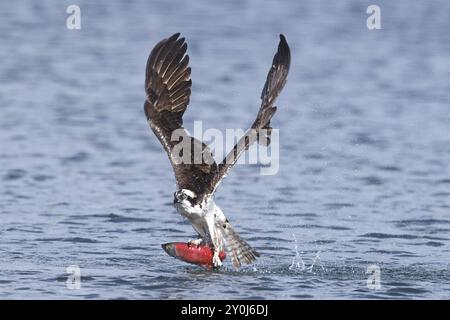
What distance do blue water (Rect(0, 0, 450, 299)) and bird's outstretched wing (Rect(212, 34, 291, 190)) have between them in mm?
1348

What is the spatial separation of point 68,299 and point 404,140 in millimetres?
11861

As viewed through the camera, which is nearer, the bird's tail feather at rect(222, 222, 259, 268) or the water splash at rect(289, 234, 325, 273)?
the bird's tail feather at rect(222, 222, 259, 268)

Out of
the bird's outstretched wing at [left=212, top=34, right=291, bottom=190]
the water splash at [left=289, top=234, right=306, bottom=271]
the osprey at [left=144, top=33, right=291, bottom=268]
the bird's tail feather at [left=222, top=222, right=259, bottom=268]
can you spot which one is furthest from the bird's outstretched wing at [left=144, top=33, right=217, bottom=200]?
the water splash at [left=289, top=234, right=306, bottom=271]

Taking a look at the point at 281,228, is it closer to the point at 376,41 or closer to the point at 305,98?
the point at 305,98

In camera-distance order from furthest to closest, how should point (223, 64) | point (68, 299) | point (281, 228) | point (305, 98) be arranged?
point (223, 64) → point (305, 98) → point (281, 228) → point (68, 299)

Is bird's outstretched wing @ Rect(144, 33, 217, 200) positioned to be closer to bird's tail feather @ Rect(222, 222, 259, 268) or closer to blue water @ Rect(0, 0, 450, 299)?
bird's tail feather @ Rect(222, 222, 259, 268)

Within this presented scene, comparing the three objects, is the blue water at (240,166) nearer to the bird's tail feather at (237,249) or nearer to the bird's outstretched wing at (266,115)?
the bird's tail feather at (237,249)

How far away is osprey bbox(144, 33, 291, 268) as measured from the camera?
13883mm

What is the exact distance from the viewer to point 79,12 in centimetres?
4134

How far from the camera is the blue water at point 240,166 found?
14.2 m

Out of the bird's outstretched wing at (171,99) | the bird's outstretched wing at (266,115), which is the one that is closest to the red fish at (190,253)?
the bird's outstretched wing at (266,115)

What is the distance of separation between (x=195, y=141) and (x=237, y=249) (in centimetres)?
141

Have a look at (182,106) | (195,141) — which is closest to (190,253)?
(195,141)

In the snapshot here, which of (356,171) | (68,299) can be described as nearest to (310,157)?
(356,171)
